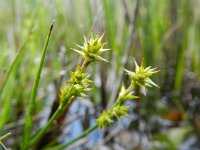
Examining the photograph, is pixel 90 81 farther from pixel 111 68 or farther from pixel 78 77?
pixel 111 68

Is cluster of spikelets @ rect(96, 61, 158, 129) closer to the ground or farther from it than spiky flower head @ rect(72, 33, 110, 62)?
closer to the ground

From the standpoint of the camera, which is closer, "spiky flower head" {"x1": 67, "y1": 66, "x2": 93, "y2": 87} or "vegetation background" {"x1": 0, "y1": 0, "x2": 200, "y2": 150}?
"spiky flower head" {"x1": 67, "y1": 66, "x2": 93, "y2": 87}

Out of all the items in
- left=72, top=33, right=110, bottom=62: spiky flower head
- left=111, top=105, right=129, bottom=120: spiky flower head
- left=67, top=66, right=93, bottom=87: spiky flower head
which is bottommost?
left=111, top=105, right=129, bottom=120: spiky flower head

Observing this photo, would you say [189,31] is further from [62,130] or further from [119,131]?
[62,130]

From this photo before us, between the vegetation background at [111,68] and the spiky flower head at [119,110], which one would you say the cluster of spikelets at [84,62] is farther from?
the vegetation background at [111,68]

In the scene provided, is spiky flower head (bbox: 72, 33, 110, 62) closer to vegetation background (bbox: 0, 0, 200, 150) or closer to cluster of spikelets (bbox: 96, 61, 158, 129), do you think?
cluster of spikelets (bbox: 96, 61, 158, 129)

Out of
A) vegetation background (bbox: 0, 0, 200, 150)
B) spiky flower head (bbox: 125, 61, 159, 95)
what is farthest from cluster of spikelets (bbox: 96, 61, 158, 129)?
vegetation background (bbox: 0, 0, 200, 150)

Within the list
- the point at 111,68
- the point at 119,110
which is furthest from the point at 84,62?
the point at 111,68

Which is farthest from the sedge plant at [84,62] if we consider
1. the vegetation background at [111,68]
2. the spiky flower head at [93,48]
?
the vegetation background at [111,68]

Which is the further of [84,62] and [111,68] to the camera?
[111,68]
